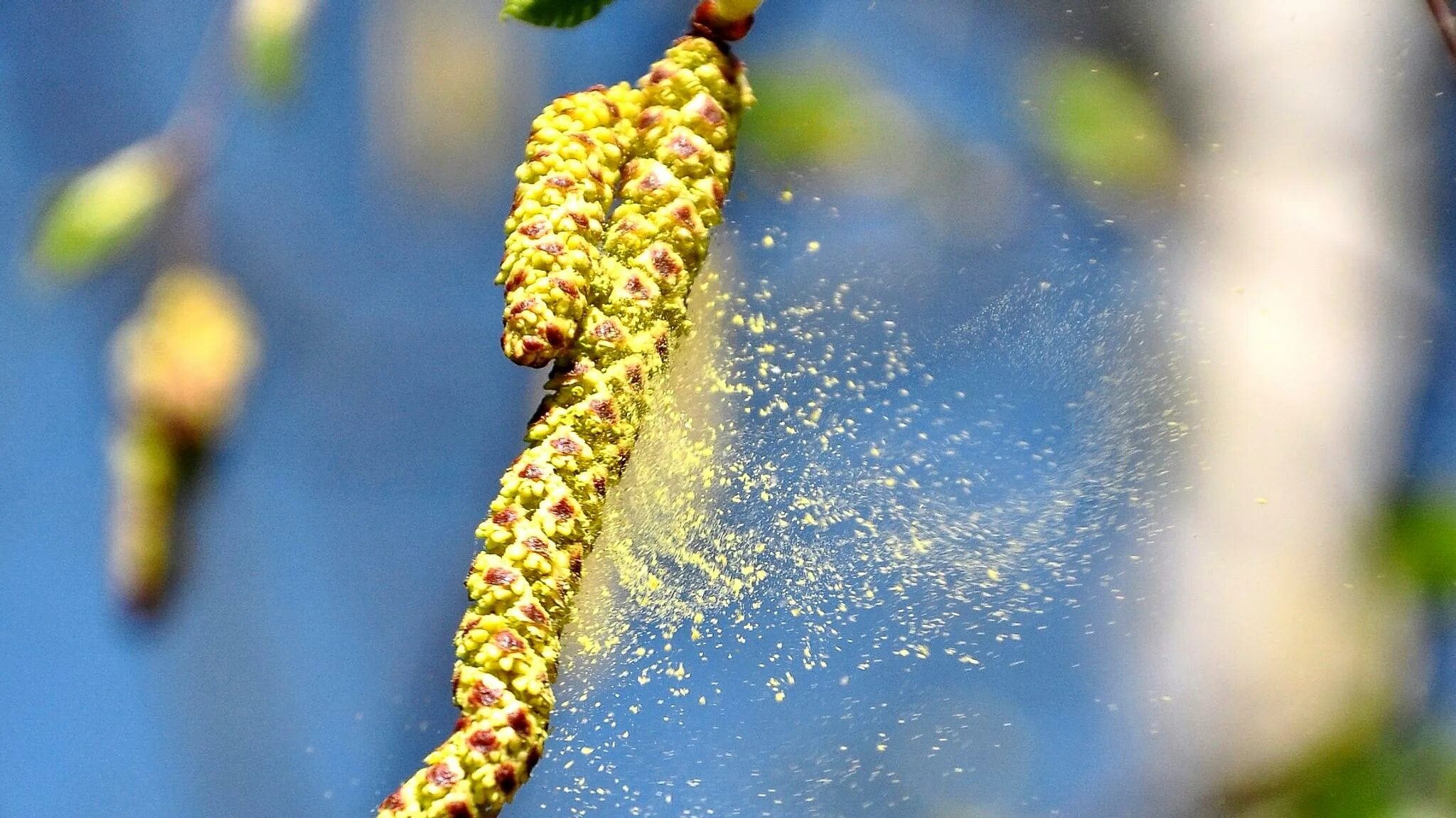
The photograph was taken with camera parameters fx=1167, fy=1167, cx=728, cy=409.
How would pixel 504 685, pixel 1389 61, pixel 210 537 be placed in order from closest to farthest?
pixel 504 685 → pixel 1389 61 → pixel 210 537

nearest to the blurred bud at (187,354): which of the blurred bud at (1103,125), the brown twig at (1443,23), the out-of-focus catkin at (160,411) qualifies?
the out-of-focus catkin at (160,411)

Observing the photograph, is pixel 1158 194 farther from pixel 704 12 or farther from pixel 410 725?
pixel 410 725

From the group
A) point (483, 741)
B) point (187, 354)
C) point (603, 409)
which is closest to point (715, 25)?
point (603, 409)

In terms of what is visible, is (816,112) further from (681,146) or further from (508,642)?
(508,642)

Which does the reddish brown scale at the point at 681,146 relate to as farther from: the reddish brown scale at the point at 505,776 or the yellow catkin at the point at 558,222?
the reddish brown scale at the point at 505,776

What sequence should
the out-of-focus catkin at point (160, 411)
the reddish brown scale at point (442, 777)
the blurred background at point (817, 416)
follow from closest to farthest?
the reddish brown scale at point (442, 777), the blurred background at point (817, 416), the out-of-focus catkin at point (160, 411)

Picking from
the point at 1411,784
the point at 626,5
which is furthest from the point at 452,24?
the point at 1411,784

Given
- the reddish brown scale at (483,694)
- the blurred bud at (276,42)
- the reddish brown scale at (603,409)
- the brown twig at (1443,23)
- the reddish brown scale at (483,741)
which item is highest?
the blurred bud at (276,42)
